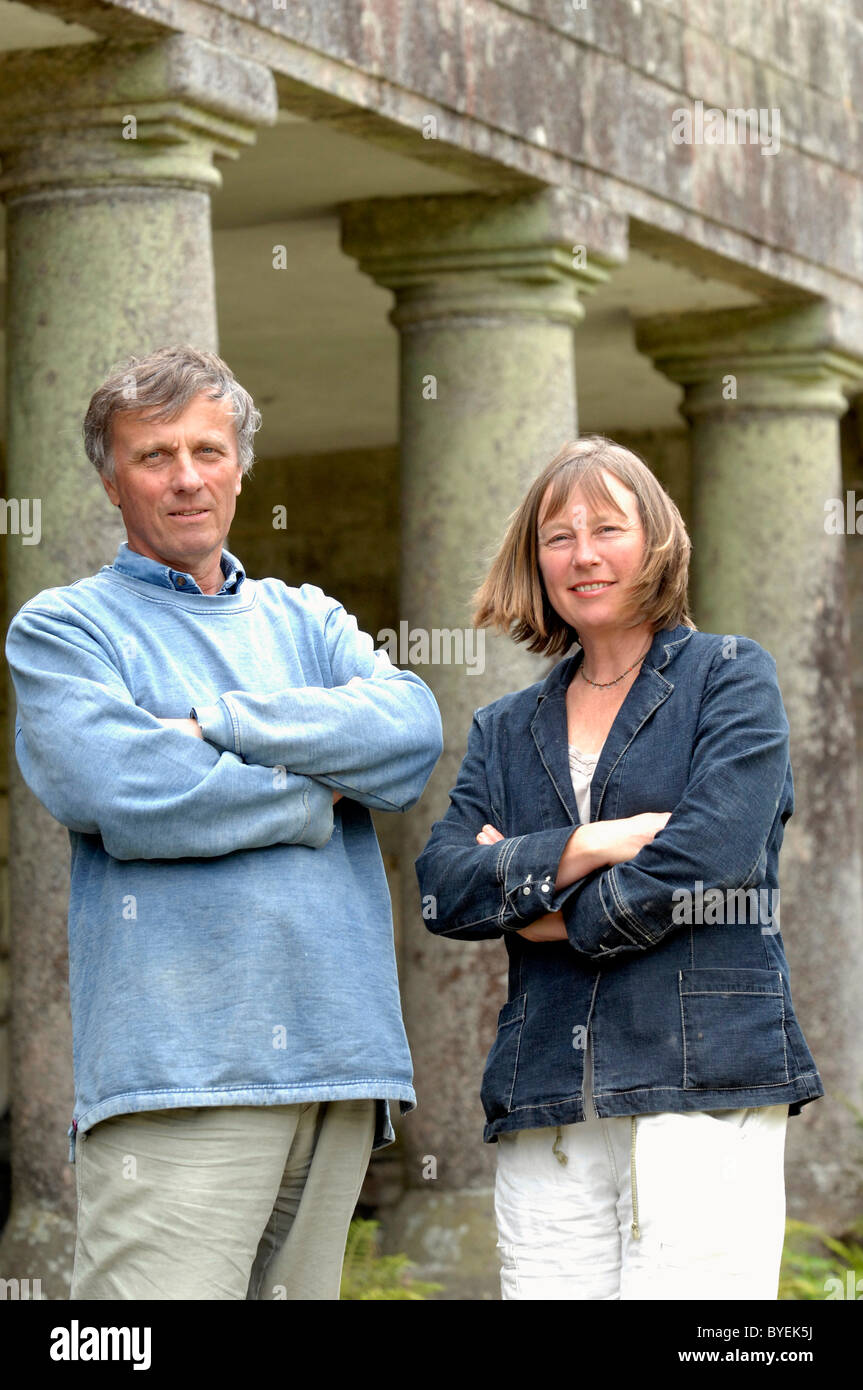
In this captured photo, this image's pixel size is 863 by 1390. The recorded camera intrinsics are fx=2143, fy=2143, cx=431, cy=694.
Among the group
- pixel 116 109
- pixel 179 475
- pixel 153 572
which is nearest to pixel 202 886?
pixel 153 572

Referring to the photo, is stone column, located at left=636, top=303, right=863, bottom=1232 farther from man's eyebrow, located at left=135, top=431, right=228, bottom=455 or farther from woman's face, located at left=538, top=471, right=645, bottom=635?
man's eyebrow, located at left=135, top=431, right=228, bottom=455

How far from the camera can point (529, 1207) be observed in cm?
317

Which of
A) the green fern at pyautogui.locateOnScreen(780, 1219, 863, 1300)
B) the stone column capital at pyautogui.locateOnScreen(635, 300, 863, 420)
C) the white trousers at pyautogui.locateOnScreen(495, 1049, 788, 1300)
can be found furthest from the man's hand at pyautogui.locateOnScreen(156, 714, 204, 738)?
the stone column capital at pyautogui.locateOnScreen(635, 300, 863, 420)

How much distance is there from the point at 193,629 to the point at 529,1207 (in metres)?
0.99

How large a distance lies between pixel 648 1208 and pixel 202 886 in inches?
30.7

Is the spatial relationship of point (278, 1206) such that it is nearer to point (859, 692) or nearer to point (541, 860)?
point (541, 860)

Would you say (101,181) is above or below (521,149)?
below

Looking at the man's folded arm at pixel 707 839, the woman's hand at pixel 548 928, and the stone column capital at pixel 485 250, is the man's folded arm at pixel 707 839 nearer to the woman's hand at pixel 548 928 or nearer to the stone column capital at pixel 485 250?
the woman's hand at pixel 548 928

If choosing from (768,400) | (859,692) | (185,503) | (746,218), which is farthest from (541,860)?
(859,692)

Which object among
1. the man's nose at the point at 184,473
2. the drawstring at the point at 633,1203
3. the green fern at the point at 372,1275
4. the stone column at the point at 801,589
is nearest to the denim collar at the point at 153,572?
the man's nose at the point at 184,473

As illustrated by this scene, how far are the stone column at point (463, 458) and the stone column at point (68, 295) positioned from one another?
1.54 meters

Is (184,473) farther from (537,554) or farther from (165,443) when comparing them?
(537,554)

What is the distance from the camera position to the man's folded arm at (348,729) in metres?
3.04

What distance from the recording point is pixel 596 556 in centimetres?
327
